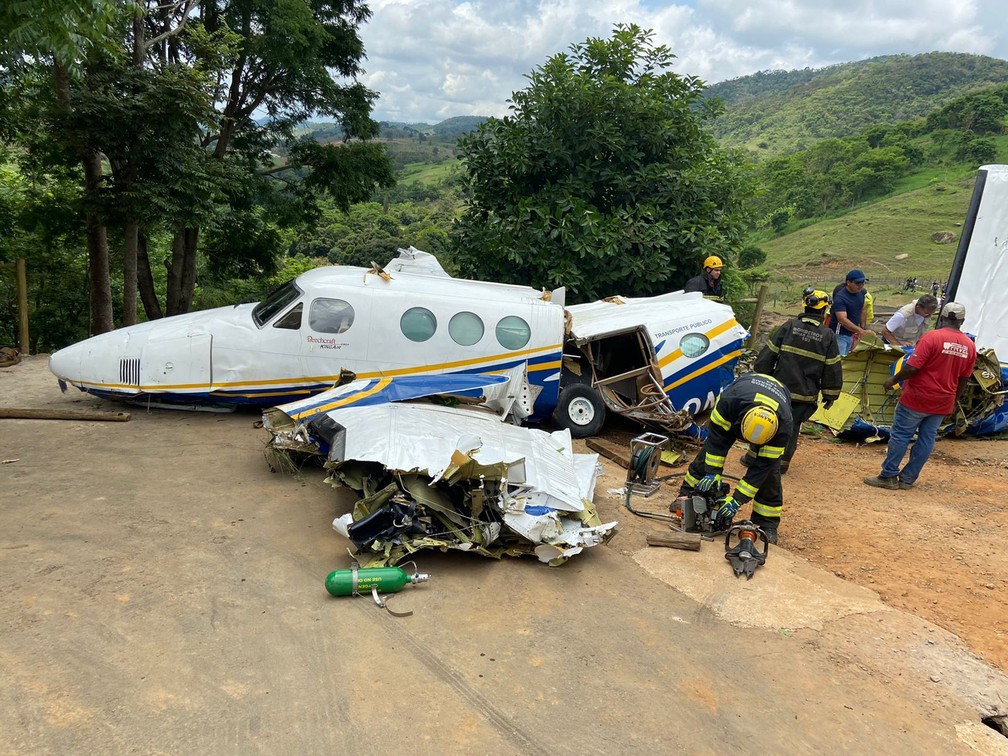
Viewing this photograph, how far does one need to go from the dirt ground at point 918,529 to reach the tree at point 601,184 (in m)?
3.71

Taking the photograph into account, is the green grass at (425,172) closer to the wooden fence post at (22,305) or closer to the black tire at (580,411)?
the wooden fence post at (22,305)

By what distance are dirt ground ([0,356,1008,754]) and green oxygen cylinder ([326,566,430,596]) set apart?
0.27 ft

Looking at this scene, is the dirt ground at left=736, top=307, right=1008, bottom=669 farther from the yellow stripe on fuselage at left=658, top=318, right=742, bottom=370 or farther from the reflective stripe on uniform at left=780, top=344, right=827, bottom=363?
the yellow stripe on fuselage at left=658, top=318, right=742, bottom=370

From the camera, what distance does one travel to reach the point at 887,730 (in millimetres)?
3395

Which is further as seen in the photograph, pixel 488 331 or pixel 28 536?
pixel 488 331

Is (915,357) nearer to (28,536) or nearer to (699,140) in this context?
(699,140)

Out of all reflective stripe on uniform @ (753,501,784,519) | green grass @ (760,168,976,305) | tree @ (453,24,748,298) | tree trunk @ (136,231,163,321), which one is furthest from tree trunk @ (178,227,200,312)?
green grass @ (760,168,976,305)

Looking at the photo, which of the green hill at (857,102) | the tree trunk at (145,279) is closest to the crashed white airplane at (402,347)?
the tree trunk at (145,279)

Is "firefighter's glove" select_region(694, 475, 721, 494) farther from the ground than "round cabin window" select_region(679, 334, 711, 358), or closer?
closer

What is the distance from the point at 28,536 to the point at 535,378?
5.30 meters

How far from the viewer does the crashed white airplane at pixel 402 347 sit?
755cm

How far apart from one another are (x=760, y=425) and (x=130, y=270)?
11544 millimetres

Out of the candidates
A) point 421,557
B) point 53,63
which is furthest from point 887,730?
point 53,63

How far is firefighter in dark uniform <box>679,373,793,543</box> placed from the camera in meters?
4.96
